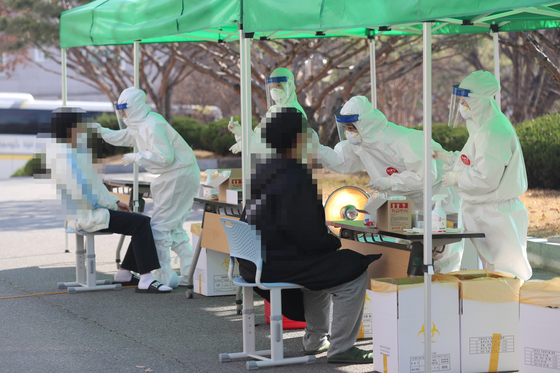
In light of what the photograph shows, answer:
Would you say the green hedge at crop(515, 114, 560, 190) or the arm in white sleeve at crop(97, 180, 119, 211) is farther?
the green hedge at crop(515, 114, 560, 190)

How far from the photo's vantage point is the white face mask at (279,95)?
286 inches

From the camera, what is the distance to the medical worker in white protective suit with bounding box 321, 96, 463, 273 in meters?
5.43

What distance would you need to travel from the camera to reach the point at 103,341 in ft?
17.2

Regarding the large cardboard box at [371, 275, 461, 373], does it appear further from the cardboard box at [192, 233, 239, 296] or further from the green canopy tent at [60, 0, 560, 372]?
the cardboard box at [192, 233, 239, 296]

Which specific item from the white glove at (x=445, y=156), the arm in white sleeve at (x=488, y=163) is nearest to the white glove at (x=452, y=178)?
the arm in white sleeve at (x=488, y=163)

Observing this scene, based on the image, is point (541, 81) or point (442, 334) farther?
point (541, 81)

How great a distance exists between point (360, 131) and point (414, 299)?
181 cm

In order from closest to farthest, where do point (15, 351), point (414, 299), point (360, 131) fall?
1. point (414, 299)
2. point (15, 351)
3. point (360, 131)

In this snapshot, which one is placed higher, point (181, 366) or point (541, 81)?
point (541, 81)

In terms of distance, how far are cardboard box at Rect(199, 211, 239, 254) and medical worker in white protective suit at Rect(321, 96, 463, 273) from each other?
45.4 inches

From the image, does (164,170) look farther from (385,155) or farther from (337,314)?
(337,314)

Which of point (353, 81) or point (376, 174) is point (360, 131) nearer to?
point (376, 174)

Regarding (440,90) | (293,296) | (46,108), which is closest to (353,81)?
(293,296)

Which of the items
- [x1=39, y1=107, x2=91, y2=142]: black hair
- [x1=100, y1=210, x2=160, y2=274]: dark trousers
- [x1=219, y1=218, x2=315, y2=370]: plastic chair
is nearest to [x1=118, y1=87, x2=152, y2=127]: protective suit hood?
[x1=39, y1=107, x2=91, y2=142]: black hair
